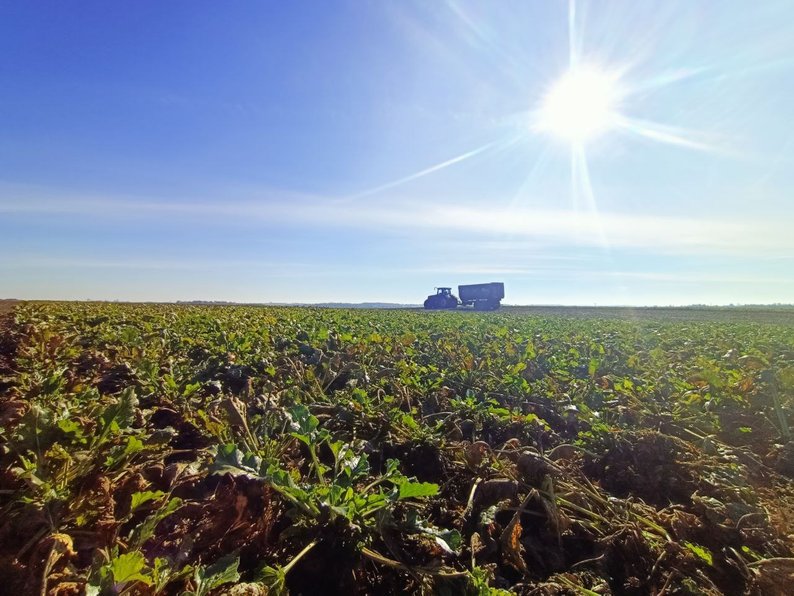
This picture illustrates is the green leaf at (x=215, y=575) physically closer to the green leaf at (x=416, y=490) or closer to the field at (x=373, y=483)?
the field at (x=373, y=483)

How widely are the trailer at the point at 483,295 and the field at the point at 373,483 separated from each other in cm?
4081

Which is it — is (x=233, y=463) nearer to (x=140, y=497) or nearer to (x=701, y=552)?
(x=140, y=497)

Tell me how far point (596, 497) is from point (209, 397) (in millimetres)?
3229

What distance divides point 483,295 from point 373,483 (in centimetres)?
4678

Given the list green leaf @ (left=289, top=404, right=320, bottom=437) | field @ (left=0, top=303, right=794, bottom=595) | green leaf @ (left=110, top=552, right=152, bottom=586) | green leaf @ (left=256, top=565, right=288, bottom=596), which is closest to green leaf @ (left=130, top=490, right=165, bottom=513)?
field @ (left=0, top=303, right=794, bottom=595)

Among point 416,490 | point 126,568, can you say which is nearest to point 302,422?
point 416,490

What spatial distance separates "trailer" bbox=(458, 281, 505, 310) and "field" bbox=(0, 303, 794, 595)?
40810 millimetres

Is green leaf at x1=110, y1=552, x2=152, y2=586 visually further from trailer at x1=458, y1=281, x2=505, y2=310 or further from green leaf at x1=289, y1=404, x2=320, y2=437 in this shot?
trailer at x1=458, y1=281, x2=505, y2=310

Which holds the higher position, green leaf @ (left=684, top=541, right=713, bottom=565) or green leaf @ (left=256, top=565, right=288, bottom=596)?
green leaf @ (left=256, top=565, right=288, bottom=596)

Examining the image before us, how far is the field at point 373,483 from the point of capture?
5.85ft

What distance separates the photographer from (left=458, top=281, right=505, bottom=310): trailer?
45.8 metres

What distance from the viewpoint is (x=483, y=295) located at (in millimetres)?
47844

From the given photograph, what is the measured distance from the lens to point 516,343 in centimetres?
819

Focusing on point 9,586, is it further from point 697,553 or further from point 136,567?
point 697,553
